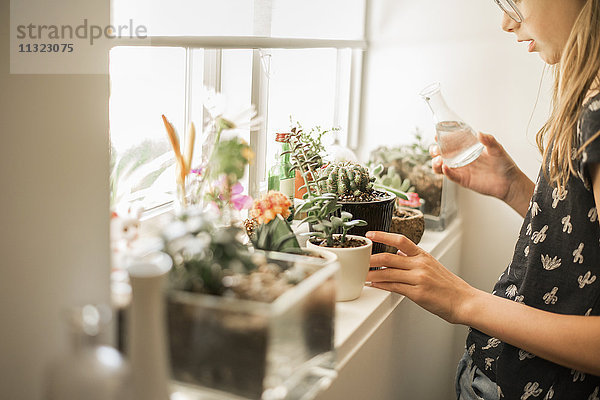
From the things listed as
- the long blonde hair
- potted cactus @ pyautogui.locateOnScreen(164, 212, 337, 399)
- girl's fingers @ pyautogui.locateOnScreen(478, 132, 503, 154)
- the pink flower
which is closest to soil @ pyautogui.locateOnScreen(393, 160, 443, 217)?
girl's fingers @ pyautogui.locateOnScreen(478, 132, 503, 154)

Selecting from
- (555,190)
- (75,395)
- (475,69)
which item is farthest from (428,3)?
(75,395)

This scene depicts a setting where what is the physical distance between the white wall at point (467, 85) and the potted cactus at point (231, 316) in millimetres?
1429

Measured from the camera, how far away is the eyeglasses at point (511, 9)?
1.16m

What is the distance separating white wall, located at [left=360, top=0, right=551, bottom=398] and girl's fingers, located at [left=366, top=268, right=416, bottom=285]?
3.08 ft

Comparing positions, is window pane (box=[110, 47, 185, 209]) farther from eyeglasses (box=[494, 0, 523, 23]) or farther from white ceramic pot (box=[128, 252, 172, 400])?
eyeglasses (box=[494, 0, 523, 23])

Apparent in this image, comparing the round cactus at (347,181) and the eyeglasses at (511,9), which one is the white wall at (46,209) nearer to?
the round cactus at (347,181)

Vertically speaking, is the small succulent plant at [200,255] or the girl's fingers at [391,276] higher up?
the small succulent plant at [200,255]

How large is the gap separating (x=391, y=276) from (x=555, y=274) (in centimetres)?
29

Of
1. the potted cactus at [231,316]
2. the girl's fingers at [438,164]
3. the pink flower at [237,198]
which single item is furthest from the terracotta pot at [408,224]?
the potted cactus at [231,316]

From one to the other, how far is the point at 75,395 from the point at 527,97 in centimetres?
170

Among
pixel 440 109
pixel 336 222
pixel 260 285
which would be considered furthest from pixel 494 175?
pixel 260 285

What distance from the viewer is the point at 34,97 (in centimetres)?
70

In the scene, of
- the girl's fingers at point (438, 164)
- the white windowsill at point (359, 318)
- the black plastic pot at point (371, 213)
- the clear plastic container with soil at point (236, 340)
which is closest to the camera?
the clear plastic container with soil at point (236, 340)

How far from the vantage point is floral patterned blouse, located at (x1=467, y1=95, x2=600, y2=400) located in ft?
3.60
